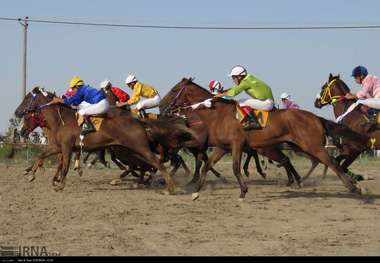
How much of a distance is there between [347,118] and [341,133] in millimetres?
1070

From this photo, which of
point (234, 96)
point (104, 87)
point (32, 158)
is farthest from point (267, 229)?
point (32, 158)

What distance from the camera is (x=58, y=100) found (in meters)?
14.7

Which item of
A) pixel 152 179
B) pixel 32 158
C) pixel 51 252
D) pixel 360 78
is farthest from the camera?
pixel 32 158

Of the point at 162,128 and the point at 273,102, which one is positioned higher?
the point at 273,102

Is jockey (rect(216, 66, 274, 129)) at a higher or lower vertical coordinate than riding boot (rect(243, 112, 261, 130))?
higher

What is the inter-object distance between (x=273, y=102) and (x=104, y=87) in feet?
16.4

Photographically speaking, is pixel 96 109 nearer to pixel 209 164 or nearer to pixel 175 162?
pixel 209 164

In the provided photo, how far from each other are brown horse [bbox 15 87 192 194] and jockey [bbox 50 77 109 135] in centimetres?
16

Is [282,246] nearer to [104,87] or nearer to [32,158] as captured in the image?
[104,87]

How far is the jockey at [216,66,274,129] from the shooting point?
13.1 meters

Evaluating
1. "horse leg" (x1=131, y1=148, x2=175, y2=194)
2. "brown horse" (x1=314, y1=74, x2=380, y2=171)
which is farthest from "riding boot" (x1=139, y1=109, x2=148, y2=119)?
"brown horse" (x1=314, y1=74, x2=380, y2=171)

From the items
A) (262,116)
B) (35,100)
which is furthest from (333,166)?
(35,100)

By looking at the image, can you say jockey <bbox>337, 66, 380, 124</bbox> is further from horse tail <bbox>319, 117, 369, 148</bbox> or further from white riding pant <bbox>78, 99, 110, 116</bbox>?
white riding pant <bbox>78, 99, 110, 116</bbox>

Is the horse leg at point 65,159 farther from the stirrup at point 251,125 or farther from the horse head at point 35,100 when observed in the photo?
the stirrup at point 251,125
